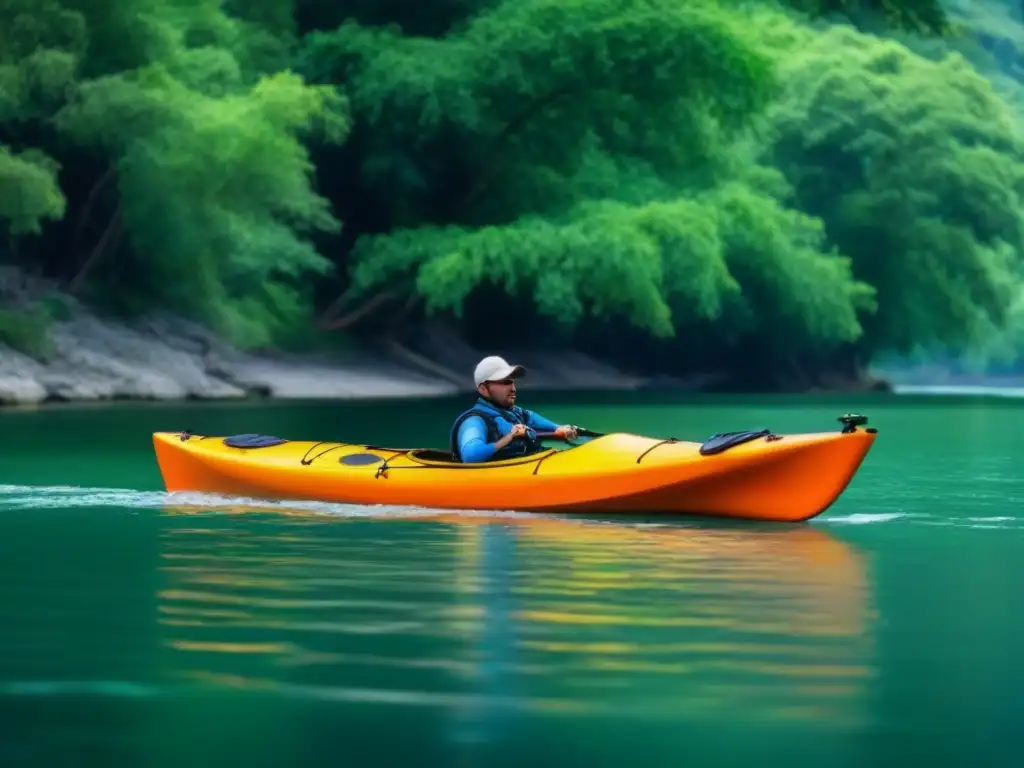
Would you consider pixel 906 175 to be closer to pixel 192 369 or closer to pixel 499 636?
pixel 192 369

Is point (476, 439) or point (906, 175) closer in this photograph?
point (476, 439)

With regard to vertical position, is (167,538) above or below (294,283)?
below

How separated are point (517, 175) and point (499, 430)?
82.2 ft

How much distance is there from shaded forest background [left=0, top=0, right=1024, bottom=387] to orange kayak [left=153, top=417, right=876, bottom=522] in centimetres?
1503

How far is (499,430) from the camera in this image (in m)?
12.1

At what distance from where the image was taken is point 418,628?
7.38 metres

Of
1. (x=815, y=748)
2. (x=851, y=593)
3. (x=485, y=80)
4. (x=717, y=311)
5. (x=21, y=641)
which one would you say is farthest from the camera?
(x=717, y=311)

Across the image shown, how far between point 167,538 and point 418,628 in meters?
3.89

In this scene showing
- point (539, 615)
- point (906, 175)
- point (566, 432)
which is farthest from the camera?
point (906, 175)

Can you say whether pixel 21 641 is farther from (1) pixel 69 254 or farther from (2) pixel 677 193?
(2) pixel 677 193

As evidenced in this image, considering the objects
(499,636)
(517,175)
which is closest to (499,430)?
(499,636)

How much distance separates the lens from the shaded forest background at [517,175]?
2867 centimetres

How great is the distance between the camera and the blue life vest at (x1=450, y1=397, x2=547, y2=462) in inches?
474

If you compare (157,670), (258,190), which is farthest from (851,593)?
(258,190)
